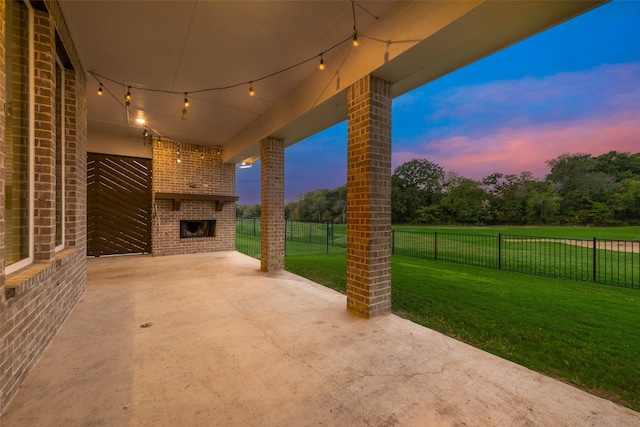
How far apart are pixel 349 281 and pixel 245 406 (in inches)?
72.2

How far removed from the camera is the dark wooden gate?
6.83m

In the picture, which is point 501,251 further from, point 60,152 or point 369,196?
point 60,152

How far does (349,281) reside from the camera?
314cm

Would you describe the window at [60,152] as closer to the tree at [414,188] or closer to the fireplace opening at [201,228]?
A: the fireplace opening at [201,228]

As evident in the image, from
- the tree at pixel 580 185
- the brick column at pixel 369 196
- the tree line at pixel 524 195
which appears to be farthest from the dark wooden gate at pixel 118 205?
the tree at pixel 580 185

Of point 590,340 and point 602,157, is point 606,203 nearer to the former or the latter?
point 602,157

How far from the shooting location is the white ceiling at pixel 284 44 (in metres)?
2.22

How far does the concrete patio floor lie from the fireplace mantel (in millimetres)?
4381

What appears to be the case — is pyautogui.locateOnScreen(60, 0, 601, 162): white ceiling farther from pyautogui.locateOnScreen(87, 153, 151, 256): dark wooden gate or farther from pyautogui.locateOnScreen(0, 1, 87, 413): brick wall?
pyautogui.locateOnScreen(87, 153, 151, 256): dark wooden gate

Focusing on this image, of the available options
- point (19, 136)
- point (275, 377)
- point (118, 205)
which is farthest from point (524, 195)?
point (19, 136)

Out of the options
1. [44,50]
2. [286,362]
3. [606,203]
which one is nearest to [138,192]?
[44,50]

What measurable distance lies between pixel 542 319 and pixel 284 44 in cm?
444

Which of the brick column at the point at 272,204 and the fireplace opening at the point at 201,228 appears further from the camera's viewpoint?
the fireplace opening at the point at 201,228

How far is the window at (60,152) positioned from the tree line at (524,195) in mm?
18416
